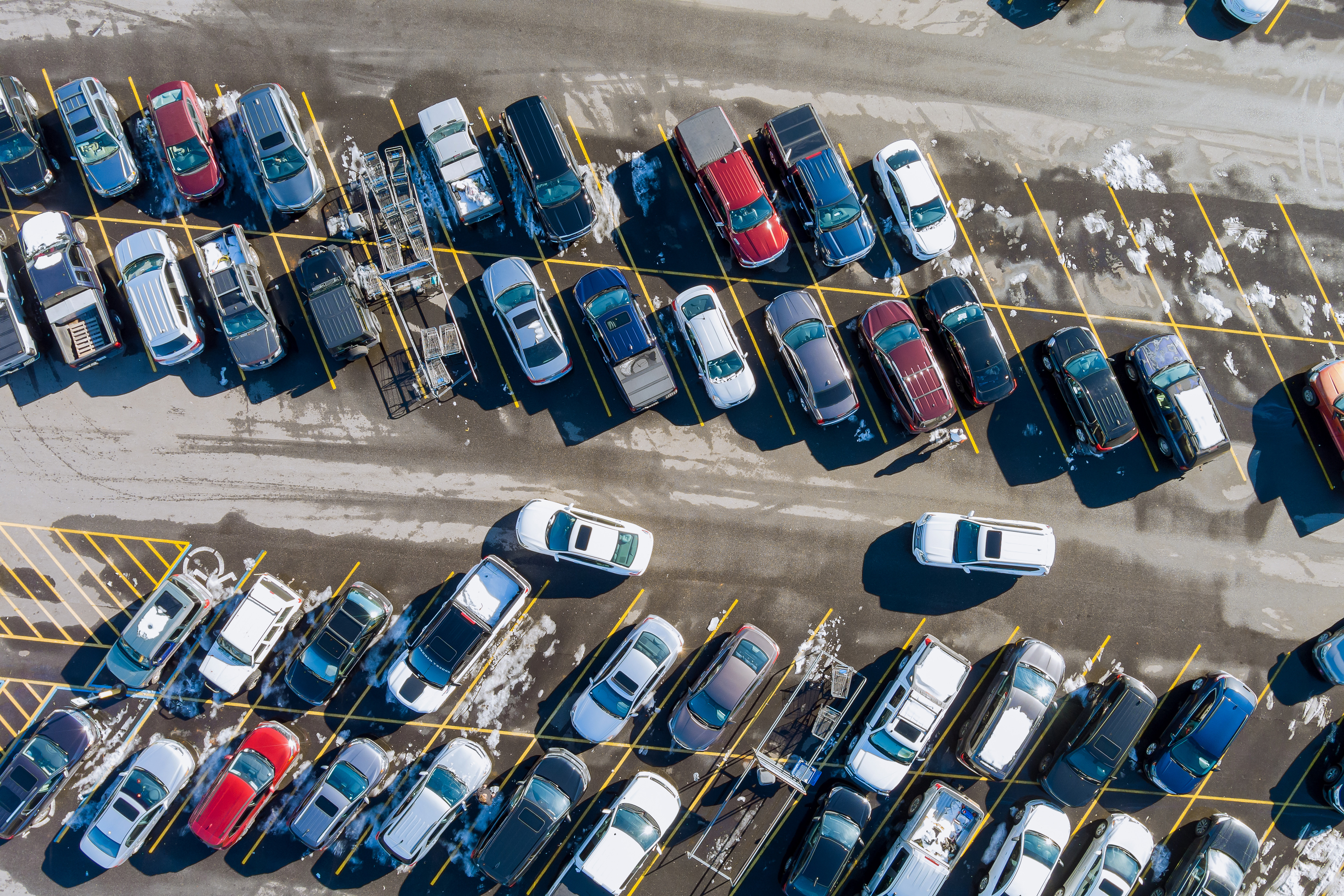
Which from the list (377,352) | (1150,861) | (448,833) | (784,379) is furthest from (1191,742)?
(377,352)

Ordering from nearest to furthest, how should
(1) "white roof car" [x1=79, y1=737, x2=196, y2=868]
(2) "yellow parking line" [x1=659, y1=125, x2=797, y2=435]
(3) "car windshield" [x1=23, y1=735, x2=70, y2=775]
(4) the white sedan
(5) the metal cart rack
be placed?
(1) "white roof car" [x1=79, y1=737, x2=196, y2=868] < (3) "car windshield" [x1=23, y1=735, x2=70, y2=775] < (4) the white sedan < (5) the metal cart rack < (2) "yellow parking line" [x1=659, y1=125, x2=797, y2=435]

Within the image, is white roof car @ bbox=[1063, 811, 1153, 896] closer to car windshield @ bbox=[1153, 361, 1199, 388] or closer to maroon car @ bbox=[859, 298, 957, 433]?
car windshield @ bbox=[1153, 361, 1199, 388]

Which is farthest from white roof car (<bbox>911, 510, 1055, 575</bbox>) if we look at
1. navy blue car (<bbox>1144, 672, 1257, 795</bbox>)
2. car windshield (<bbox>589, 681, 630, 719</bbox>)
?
car windshield (<bbox>589, 681, 630, 719</bbox>)

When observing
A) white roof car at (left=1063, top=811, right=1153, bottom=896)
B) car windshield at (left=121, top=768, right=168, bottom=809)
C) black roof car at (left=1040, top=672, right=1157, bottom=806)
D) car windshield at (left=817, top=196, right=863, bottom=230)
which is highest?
car windshield at (left=817, top=196, right=863, bottom=230)

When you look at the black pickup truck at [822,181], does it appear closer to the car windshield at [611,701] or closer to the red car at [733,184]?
the red car at [733,184]

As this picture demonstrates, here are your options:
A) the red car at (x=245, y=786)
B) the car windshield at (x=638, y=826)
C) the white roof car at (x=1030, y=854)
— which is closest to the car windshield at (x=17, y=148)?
the red car at (x=245, y=786)

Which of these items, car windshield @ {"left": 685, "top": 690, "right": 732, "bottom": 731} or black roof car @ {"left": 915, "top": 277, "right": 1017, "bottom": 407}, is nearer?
car windshield @ {"left": 685, "top": 690, "right": 732, "bottom": 731}
